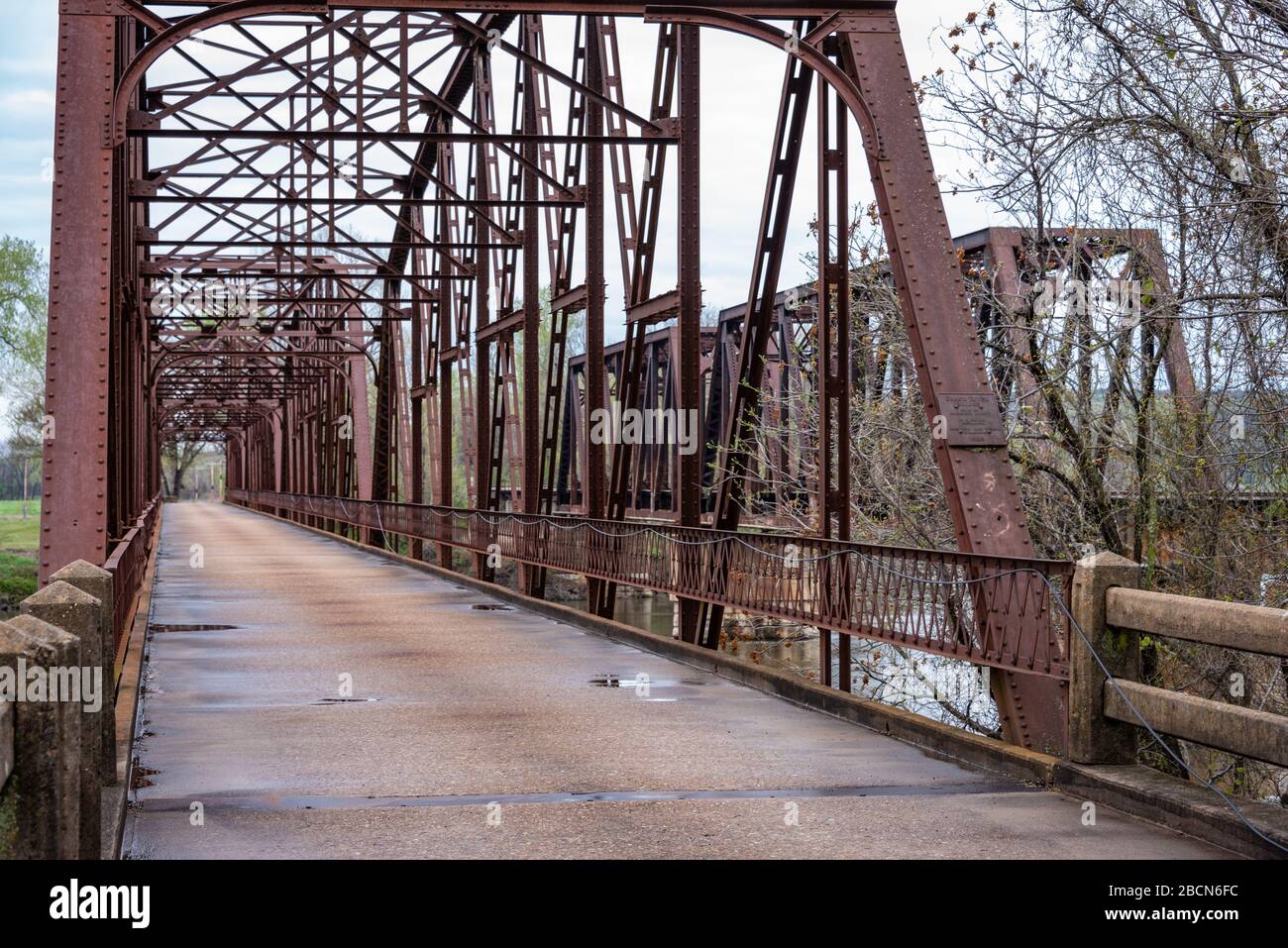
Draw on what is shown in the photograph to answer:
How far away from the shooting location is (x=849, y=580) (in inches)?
422

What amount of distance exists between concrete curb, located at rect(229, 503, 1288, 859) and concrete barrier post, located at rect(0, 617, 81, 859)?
465 cm

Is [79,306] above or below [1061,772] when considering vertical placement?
above

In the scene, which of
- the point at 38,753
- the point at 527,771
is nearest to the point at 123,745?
the point at 527,771

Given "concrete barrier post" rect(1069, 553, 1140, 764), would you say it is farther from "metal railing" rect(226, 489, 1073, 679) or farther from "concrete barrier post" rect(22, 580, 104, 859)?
"concrete barrier post" rect(22, 580, 104, 859)

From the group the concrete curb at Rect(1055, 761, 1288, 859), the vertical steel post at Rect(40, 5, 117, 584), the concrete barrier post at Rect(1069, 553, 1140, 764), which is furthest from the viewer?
the vertical steel post at Rect(40, 5, 117, 584)

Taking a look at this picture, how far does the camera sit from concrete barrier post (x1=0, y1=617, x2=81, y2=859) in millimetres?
4203

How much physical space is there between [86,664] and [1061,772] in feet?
16.1

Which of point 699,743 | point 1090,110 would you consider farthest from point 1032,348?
point 699,743

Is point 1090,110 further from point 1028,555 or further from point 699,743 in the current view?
point 699,743

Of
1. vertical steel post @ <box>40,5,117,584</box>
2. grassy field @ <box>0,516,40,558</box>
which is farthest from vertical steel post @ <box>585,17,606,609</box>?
grassy field @ <box>0,516,40,558</box>

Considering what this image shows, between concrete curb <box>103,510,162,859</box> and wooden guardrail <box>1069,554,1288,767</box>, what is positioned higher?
wooden guardrail <box>1069,554,1288,767</box>

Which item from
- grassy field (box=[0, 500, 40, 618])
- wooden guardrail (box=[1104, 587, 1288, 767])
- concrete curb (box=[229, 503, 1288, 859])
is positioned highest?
wooden guardrail (box=[1104, 587, 1288, 767])

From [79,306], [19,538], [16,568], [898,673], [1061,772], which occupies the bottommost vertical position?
[16,568]

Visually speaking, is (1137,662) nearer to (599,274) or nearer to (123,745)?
(123,745)
